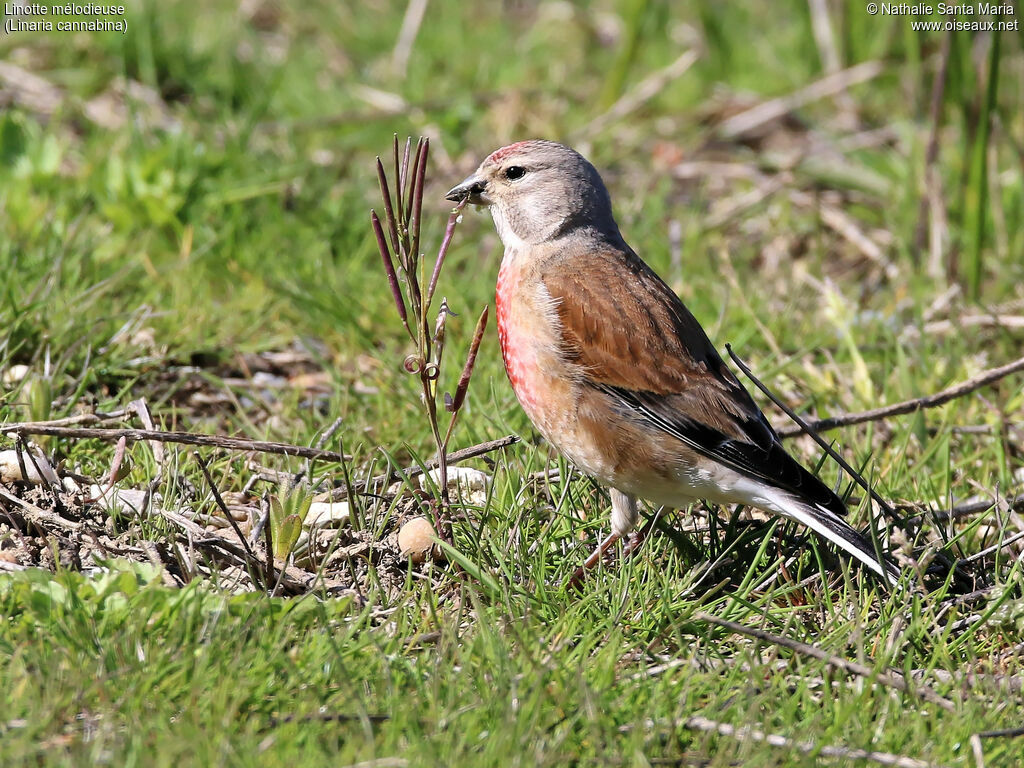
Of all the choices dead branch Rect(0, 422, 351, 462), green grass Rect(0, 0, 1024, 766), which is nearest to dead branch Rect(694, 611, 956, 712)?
green grass Rect(0, 0, 1024, 766)

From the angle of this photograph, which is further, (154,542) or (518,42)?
(518,42)

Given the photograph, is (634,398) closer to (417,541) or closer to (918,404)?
(417,541)

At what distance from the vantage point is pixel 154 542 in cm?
342

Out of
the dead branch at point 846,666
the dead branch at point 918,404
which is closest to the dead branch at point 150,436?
the dead branch at point 846,666

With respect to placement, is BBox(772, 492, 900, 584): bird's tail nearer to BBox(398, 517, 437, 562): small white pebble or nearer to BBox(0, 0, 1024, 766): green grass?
BBox(0, 0, 1024, 766): green grass

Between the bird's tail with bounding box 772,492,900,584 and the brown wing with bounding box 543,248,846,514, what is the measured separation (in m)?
0.09

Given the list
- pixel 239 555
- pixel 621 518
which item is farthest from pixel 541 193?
pixel 239 555

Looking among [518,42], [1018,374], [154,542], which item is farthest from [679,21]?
[154,542]

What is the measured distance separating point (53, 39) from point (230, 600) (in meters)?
5.04

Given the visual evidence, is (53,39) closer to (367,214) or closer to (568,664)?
(367,214)

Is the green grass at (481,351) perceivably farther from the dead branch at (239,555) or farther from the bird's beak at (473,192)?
the bird's beak at (473,192)

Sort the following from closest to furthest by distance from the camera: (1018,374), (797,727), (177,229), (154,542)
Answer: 1. (797,727)
2. (154,542)
3. (1018,374)
4. (177,229)

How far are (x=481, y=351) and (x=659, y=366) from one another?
1.28 metres

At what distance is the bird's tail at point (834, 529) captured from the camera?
3361mm
